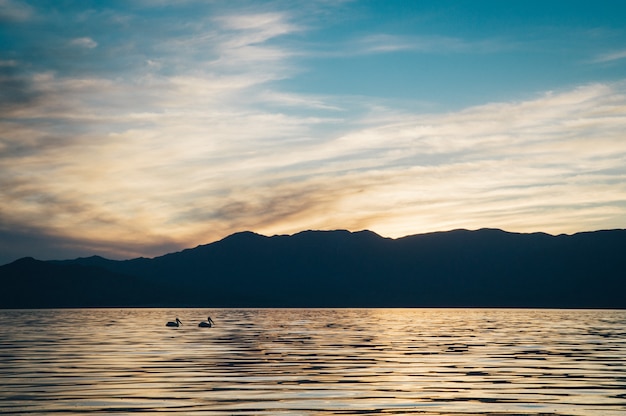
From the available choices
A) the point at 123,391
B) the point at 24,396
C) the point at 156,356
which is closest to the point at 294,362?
the point at 156,356

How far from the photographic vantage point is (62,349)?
4925 centimetres

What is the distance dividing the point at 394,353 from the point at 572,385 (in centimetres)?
1710

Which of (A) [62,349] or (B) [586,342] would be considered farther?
(B) [586,342]

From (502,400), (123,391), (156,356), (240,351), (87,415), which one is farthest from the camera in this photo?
(240,351)

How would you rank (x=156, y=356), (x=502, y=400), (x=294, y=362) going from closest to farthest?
(x=502, y=400) < (x=294, y=362) < (x=156, y=356)

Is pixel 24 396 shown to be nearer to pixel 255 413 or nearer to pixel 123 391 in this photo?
pixel 123 391

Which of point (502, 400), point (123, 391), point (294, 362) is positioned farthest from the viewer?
point (294, 362)

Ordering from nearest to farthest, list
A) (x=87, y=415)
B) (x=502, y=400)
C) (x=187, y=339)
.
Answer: (x=87, y=415)
(x=502, y=400)
(x=187, y=339)

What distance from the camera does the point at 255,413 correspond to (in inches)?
913

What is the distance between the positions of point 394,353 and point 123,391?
21820 mm

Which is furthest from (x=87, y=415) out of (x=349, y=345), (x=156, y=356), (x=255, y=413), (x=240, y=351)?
(x=349, y=345)

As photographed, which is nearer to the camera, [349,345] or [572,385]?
[572,385]

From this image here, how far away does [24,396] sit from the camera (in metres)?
26.6

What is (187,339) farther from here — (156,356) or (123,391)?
(123,391)
